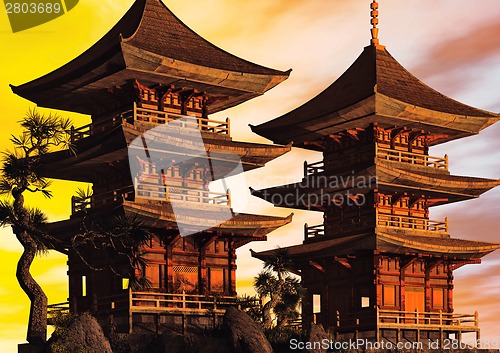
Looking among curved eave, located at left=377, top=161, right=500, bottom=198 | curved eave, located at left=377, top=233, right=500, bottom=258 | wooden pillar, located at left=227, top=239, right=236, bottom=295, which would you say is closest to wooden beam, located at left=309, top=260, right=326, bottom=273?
curved eave, located at left=377, top=233, right=500, bottom=258

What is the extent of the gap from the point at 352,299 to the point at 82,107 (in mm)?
→ 17507

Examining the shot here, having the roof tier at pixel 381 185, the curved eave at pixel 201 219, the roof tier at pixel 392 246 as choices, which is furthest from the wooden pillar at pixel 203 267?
the roof tier at pixel 381 185

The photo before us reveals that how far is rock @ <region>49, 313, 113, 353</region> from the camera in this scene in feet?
159

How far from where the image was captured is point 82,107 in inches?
→ 2413

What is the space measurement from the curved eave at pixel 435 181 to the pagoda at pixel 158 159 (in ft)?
19.8

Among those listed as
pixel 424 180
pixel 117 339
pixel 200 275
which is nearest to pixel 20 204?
pixel 117 339

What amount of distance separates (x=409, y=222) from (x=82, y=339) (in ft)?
77.7

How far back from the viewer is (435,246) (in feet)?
207

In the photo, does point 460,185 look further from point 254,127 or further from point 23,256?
point 23,256

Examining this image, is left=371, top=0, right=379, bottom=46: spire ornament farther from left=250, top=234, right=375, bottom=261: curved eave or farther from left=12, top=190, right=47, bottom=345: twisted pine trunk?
left=12, top=190, right=47, bottom=345: twisted pine trunk

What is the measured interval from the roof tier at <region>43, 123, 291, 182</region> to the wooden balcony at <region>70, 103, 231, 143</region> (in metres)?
0.58

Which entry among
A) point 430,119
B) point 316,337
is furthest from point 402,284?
point 316,337

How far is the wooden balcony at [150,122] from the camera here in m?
57.2

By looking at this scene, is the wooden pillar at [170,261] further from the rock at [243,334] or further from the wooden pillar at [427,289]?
the wooden pillar at [427,289]
